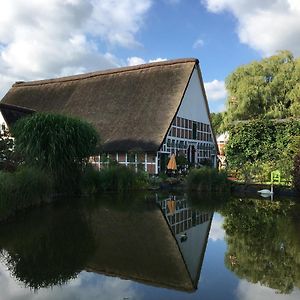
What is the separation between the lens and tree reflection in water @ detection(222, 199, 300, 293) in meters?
6.60

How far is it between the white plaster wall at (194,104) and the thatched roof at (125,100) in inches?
45.3

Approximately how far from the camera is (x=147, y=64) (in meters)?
29.9

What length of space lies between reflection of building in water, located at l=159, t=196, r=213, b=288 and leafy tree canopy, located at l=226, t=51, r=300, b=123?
20465 mm

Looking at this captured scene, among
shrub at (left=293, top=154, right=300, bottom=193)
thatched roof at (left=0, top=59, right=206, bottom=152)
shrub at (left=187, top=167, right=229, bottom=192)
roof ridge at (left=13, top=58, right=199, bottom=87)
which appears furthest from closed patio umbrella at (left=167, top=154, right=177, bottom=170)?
shrub at (left=293, top=154, right=300, bottom=193)

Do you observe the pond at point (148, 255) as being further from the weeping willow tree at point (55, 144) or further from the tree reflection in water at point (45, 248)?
the weeping willow tree at point (55, 144)

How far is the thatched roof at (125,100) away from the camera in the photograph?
2470cm

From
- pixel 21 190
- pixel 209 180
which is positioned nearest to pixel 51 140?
pixel 21 190

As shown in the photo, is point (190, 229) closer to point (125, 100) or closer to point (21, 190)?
point (21, 190)

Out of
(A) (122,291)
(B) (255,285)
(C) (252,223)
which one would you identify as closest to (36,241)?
(A) (122,291)

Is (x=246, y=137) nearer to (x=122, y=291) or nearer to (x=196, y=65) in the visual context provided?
(x=196, y=65)

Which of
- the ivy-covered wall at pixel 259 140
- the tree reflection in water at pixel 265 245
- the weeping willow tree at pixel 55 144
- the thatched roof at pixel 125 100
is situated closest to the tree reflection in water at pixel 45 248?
the tree reflection in water at pixel 265 245

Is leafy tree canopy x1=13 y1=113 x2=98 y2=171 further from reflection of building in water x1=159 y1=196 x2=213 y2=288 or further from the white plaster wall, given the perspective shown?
the white plaster wall

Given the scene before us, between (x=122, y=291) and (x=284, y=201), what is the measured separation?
500 inches

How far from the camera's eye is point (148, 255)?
7.63 meters
